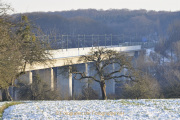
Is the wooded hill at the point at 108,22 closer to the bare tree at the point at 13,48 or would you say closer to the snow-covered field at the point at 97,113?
the bare tree at the point at 13,48

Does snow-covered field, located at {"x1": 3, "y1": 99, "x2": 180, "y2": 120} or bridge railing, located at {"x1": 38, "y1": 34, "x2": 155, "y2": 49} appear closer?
snow-covered field, located at {"x1": 3, "y1": 99, "x2": 180, "y2": 120}

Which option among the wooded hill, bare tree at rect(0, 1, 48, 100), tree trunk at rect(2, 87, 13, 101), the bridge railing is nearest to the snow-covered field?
bare tree at rect(0, 1, 48, 100)

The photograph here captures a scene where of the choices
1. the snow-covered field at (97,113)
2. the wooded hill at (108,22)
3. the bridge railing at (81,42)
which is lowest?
the snow-covered field at (97,113)

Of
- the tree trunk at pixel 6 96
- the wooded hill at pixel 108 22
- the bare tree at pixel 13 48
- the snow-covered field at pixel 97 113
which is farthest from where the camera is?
the wooded hill at pixel 108 22

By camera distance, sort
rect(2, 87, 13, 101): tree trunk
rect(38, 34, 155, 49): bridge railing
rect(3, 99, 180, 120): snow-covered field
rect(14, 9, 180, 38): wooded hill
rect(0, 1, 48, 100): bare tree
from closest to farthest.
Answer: rect(3, 99, 180, 120): snow-covered field, rect(0, 1, 48, 100): bare tree, rect(2, 87, 13, 101): tree trunk, rect(38, 34, 155, 49): bridge railing, rect(14, 9, 180, 38): wooded hill

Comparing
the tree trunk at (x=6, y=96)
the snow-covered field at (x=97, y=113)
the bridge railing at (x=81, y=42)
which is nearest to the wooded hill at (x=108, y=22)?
the bridge railing at (x=81, y=42)

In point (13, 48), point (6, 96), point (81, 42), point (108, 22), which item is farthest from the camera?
point (108, 22)

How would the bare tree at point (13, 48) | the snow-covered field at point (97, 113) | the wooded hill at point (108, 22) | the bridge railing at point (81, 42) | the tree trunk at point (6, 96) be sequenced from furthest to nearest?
the wooded hill at point (108, 22) → the bridge railing at point (81, 42) → the tree trunk at point (6, 96) → the bare tree at point (13, 48) → the snow-covered field at point (97, 113)

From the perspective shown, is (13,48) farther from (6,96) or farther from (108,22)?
(108,22)

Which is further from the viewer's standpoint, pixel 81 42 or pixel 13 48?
pixel 81 42

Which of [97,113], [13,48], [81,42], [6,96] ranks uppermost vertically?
[13,48]

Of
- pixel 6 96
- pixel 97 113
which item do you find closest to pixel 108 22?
pixel 6 96

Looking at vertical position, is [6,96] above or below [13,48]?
below

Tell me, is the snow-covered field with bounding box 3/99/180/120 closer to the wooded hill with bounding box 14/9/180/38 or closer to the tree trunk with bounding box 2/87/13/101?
the tree trunk with bounding box 2/87/13/101
